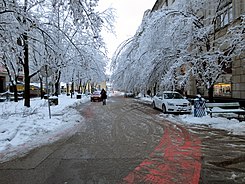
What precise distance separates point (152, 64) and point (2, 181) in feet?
49.5

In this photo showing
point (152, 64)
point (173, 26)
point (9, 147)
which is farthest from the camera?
point (152, 64)

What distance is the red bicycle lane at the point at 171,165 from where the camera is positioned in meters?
4.68

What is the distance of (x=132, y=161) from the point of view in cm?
583

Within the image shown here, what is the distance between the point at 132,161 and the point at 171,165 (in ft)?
3.02

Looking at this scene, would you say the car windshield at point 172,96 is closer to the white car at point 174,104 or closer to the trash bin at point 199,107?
the white car at point 174,104

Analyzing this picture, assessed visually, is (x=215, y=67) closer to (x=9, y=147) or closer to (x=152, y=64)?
(x=152, y=64)

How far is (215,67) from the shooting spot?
14750mm

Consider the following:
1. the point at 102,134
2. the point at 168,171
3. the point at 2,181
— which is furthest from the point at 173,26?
the point at 2,181

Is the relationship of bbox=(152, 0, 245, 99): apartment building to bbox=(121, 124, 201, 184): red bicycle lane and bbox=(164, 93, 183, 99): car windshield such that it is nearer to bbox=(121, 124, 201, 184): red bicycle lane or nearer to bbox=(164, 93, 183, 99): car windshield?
bbox=(164, 93, 183, 99): car windshield

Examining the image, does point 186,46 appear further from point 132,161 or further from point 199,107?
point 132,161

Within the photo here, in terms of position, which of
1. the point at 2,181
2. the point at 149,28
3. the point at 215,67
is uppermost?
the point at 149,28

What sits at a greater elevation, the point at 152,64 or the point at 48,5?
the point at 48,5

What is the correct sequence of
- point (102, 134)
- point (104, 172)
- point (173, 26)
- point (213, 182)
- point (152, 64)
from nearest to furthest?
point (213, 182) < point (104, 172) < point (102, 134) < point (173, 26) < point (152, 64)

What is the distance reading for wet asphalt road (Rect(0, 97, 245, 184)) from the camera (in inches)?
187
